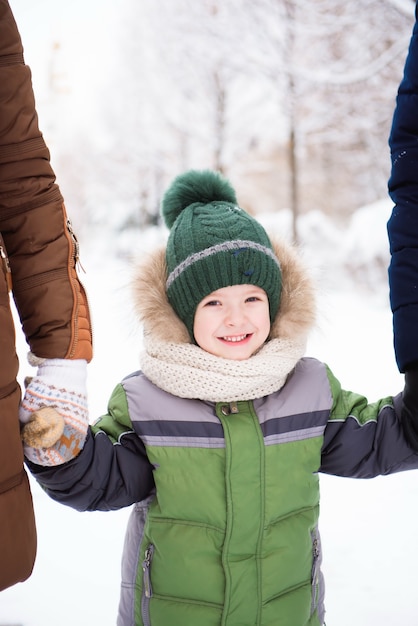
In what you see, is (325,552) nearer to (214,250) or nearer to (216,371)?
(216,371)

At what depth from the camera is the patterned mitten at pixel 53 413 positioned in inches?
45.0

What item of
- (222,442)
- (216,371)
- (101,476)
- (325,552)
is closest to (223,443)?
(222,442)

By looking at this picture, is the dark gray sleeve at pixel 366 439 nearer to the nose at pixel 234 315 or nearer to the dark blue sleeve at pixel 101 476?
the nose at pixel 234 315

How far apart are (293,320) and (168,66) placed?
9140 millimetres

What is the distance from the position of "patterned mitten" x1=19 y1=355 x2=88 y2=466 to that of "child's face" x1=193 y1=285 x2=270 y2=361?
13.6 inches

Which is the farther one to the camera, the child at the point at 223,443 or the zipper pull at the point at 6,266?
the child at the point at 223,443

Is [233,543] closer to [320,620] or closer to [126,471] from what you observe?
[126,471]

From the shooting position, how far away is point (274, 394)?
1.42m

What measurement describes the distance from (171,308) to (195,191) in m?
0.33

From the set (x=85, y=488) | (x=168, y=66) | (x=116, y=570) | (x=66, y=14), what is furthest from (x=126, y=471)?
(x=66, y=14)

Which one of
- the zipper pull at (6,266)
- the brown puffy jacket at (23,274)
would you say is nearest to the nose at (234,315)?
the brown puffy jacket at (23,274)

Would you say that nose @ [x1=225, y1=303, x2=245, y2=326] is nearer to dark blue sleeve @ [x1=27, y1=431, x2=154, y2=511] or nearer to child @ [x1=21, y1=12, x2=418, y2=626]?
child @ [x1=21, y1=12, x2=418, y2=626]

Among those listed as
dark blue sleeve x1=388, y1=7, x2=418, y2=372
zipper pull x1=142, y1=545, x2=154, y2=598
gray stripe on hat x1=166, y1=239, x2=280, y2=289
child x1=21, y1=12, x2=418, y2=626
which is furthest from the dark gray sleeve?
zipper pull x1=142, y1=545, x2=154, y2=598

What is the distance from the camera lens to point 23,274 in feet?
3.85
